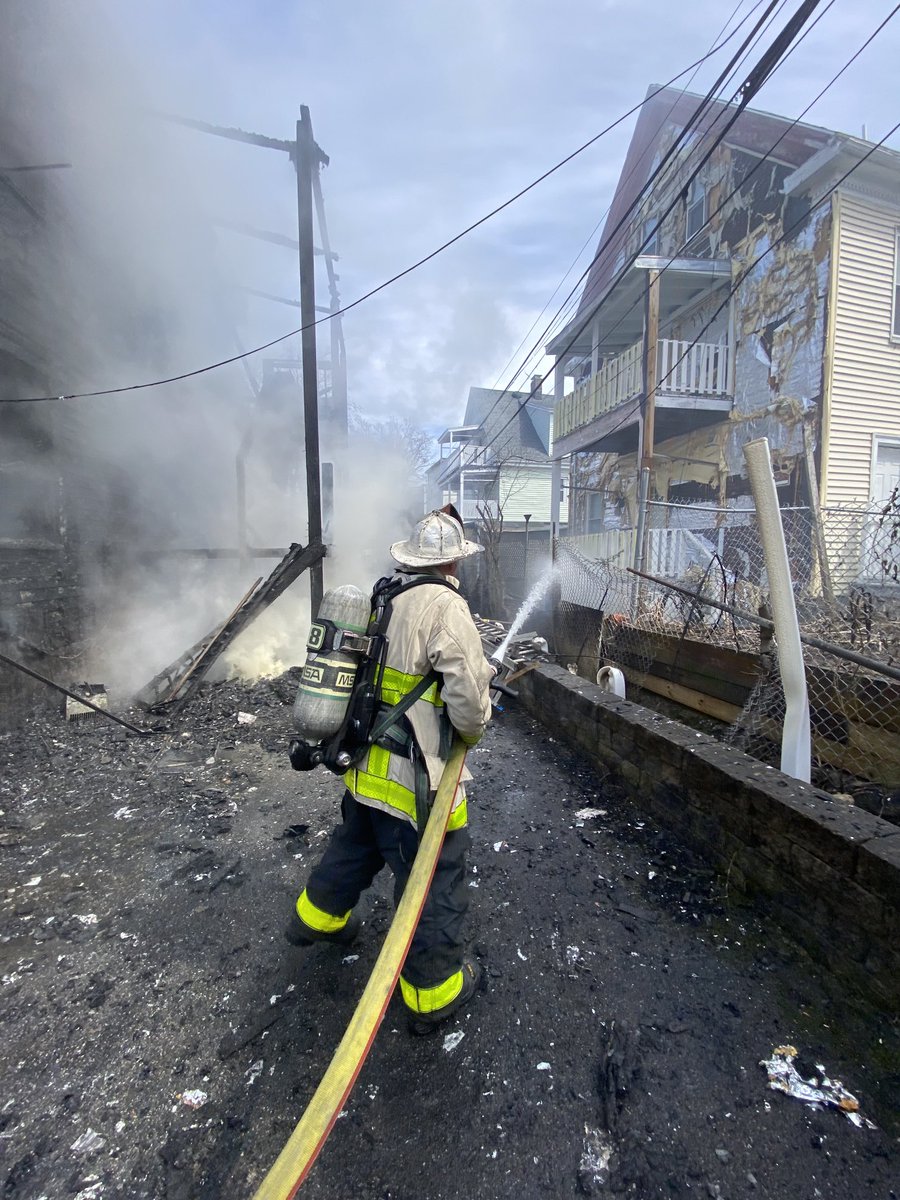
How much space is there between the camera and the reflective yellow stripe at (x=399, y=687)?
2.14m

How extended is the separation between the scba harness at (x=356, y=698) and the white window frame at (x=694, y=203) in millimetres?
12502

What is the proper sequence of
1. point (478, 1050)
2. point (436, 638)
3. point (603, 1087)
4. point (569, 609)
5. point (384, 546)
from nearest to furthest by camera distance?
point (603, 1087)
point (478, 1050)
point (436, 638)
point (569, 609)
point (384, 546)

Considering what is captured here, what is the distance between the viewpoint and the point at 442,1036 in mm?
1987

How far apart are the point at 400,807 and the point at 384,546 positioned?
46.5ft

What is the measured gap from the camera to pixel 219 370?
10430mm

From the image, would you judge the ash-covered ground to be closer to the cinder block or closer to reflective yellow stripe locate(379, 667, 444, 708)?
the cinder block

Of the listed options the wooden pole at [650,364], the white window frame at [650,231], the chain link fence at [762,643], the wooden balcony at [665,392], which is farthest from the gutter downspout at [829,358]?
the white window frame at [650,231]

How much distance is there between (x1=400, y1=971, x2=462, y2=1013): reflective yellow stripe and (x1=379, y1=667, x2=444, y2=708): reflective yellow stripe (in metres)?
0.98

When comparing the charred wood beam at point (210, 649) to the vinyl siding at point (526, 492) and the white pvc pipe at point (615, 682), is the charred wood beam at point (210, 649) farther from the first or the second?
the vinyl siding at point (526, 492)

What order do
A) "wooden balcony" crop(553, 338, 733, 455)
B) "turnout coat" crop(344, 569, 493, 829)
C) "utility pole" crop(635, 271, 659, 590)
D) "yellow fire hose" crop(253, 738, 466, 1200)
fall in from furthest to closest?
"wooden balcony" crop(553, 338, 733, 455)
"utility pole" crop(635, 271, 659, 590)
"turnout coat" crop(344, 569, 493, 829)
"yellow fire hose" crop(253, 738, 466, 1200)

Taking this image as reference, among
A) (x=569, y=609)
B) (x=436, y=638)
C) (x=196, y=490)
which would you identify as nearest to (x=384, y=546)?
(x=196, y=490)

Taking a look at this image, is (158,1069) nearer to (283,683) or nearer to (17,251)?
(283,683)

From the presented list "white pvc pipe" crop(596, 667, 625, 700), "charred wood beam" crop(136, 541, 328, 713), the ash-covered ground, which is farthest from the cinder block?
"charred wood beam" crop(136, 541, 328, 713)

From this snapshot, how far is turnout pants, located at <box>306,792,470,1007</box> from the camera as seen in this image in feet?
6.52
